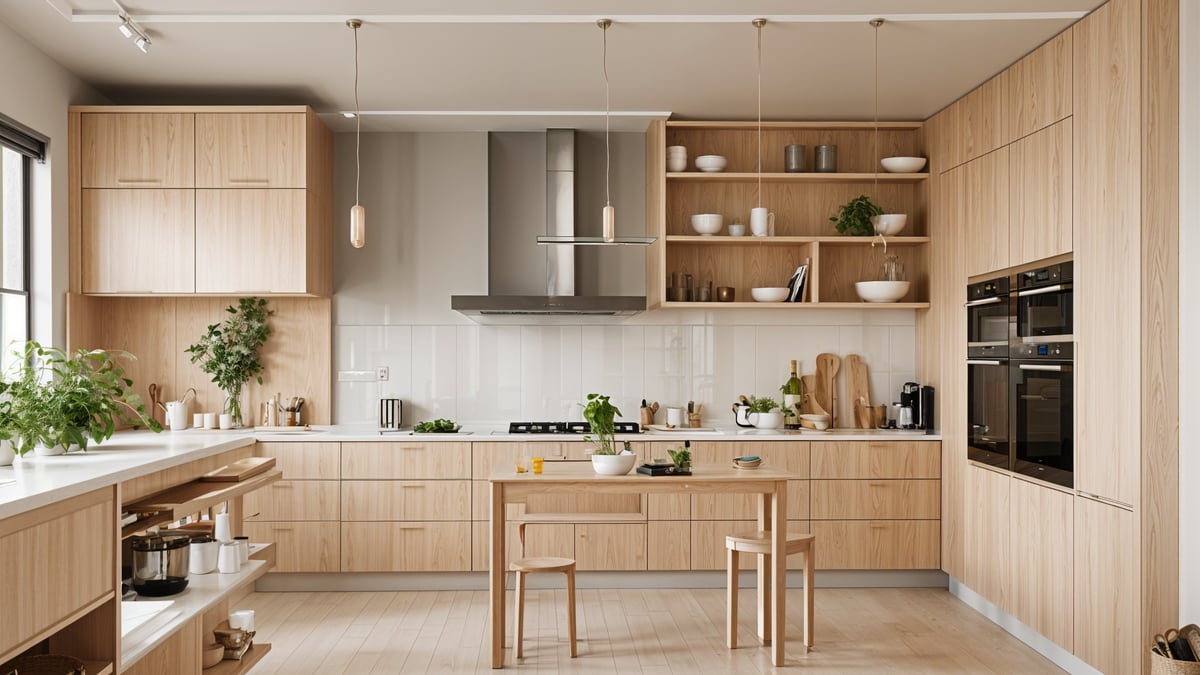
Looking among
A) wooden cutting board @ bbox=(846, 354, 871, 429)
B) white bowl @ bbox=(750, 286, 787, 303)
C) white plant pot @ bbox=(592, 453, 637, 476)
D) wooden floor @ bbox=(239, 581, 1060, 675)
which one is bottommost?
wooden floor @ bbox=(239, 581, 1060, 675)

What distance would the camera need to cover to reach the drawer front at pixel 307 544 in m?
5.23

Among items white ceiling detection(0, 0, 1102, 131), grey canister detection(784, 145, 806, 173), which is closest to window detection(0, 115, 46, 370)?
white ceiling detection(0, 0, 1102, 131)

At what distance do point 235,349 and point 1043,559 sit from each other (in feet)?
14.1

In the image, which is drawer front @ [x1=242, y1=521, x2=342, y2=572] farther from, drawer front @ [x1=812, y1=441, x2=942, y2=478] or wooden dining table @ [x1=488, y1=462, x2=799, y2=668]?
drawer front @ [x1=812, y1=441, x2=942, y2=478]

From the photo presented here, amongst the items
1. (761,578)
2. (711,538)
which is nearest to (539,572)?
(761,578)

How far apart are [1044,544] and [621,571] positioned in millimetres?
2206

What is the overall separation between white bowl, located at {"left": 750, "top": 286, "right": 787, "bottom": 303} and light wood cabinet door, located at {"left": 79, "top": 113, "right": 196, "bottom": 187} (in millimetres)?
3125

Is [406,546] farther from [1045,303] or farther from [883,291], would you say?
[1045,303]

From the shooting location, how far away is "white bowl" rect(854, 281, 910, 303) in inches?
214

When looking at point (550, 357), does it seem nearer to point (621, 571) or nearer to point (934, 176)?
point (621, 571)

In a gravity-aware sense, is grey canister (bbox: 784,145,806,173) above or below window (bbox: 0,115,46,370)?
above

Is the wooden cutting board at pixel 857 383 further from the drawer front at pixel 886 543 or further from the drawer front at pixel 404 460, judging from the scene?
the drawer front at pixel 404 460

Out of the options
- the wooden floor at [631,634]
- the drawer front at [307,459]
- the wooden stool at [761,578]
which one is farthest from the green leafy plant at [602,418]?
the drawer front at [307,459]

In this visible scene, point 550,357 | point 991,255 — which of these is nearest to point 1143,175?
point 991,255
